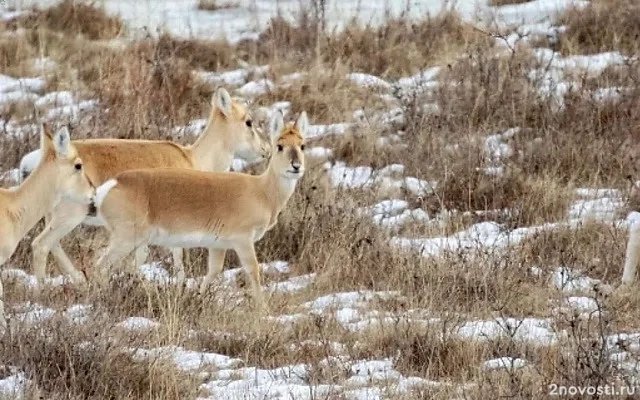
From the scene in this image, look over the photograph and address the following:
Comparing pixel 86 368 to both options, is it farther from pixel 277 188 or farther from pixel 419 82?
pixel 419 82

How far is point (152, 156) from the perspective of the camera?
10023mm

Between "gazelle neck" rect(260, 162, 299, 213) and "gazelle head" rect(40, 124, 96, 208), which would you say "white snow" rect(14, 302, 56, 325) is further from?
"gazelle neck" rect(260, 162, 299, 213)

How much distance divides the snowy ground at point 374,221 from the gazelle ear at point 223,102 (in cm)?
115

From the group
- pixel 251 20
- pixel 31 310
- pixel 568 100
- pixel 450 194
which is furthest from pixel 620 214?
pixel 251 20

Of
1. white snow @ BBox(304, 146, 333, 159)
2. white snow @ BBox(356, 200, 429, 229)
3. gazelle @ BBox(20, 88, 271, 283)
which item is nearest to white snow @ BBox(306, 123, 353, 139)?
white snow @ BBox(304, 146, 333, 159)

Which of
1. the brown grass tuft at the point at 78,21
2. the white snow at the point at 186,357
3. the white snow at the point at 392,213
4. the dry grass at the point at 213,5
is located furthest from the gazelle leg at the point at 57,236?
the dry grass at the point at 213,5

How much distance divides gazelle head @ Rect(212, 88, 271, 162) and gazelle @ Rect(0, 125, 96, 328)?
2219 millimetres

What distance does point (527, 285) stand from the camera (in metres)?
8.64

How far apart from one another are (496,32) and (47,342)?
986 centimetres

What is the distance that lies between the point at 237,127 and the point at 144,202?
227 centimetres

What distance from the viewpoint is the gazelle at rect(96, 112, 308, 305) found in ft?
29.2

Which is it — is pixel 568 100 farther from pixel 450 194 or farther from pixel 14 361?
pixel 14 361

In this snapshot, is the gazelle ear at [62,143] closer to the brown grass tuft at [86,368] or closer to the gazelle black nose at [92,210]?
the gazelle black nose at [92,210]

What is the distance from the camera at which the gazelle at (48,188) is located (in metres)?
8.41
